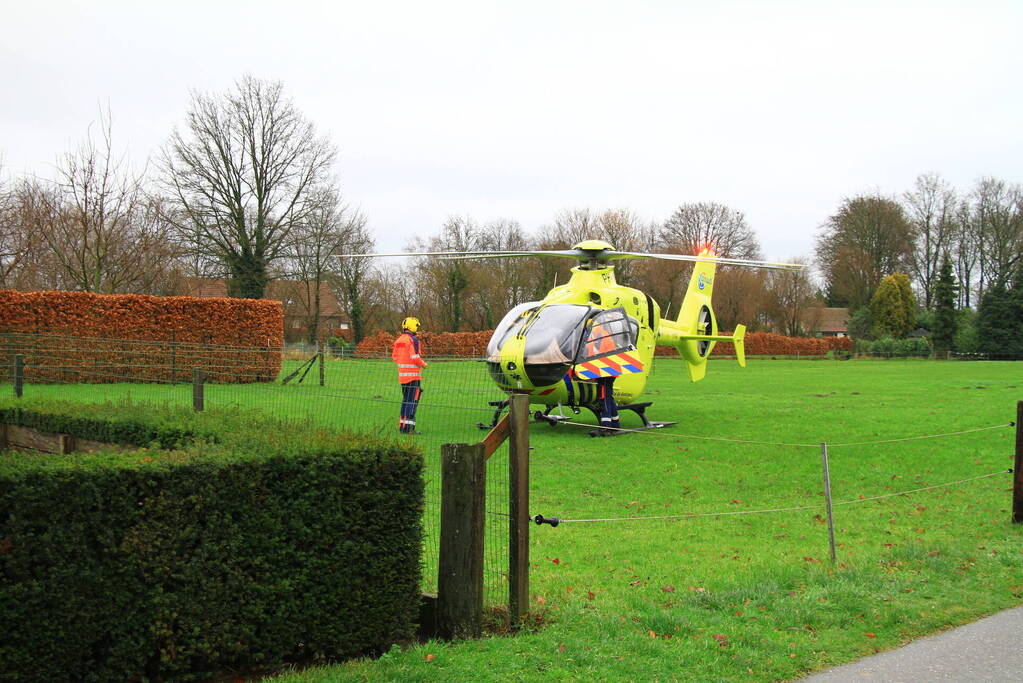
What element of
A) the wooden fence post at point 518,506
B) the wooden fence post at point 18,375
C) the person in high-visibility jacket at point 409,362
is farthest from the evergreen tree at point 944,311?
the wooden fence post at point 518,506

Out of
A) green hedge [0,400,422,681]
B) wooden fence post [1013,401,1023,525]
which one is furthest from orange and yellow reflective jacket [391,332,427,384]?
green hedge [0,400,422,681]

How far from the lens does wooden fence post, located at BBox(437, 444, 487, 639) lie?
5512 mm

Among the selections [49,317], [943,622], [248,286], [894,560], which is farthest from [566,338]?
[248,286]

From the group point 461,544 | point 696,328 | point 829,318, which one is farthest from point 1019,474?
point 829,318

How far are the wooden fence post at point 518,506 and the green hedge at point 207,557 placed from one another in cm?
66

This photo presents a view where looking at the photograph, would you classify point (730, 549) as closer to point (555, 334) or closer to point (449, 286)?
point (555, 334)

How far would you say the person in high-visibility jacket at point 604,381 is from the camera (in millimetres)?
17141

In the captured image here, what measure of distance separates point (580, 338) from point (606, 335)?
30.7 inches

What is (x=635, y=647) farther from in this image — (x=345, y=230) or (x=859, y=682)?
(x=345, y=230)

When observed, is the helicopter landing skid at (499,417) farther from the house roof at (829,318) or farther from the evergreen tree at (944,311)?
the house roof at (829,318)

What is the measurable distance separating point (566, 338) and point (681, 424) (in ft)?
16.7

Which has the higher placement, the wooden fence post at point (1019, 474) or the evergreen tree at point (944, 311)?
the evergreen tree at point (944, 311)

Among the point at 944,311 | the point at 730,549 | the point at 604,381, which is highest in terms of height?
the point at 944,311

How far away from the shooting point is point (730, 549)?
8859 mm
